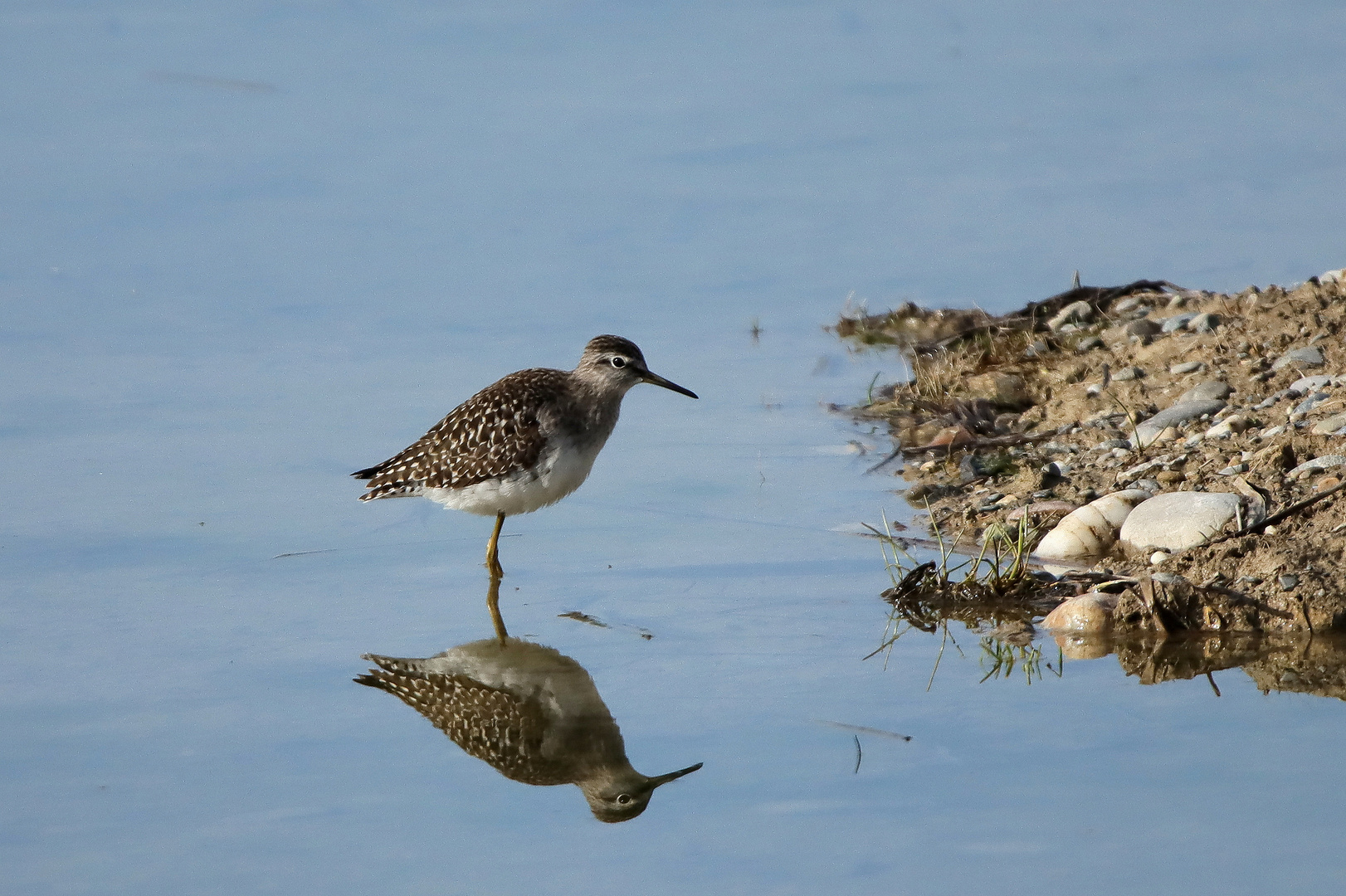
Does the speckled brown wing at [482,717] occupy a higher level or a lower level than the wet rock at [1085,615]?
lower

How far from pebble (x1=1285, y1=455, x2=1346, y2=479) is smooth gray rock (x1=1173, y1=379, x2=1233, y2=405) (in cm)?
149

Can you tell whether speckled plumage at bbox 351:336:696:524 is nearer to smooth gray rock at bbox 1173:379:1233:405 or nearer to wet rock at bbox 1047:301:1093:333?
smooth gray rock at bbox 1173:379:1233:405

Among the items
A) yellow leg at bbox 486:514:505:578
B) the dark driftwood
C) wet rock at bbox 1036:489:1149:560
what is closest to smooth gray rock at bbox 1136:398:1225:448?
wet rock at bbox 1036:489:1149:560

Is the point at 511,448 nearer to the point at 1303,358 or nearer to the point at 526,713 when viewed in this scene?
the point at 526,713

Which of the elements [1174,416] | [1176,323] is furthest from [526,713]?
[1176,323]

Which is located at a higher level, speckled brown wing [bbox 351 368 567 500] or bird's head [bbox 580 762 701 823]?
speckled brown wing [bbox 351 368 567 500]

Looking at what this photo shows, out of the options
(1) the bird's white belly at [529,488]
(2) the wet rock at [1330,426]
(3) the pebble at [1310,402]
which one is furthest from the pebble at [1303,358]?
(1) the bird's white belly at [529,488]

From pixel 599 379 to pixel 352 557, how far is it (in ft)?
5.50

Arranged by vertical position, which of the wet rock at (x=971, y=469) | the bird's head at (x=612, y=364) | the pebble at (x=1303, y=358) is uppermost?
the pebble at (x=1303, y=358)

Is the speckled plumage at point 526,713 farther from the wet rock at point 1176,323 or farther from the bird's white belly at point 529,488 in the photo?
the wet rock at point 1176,323

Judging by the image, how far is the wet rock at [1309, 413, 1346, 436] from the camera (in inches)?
318

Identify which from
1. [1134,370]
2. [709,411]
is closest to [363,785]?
[709,411]

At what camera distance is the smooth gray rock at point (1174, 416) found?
29.6 ft

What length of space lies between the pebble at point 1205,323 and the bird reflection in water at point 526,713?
17.3ft
